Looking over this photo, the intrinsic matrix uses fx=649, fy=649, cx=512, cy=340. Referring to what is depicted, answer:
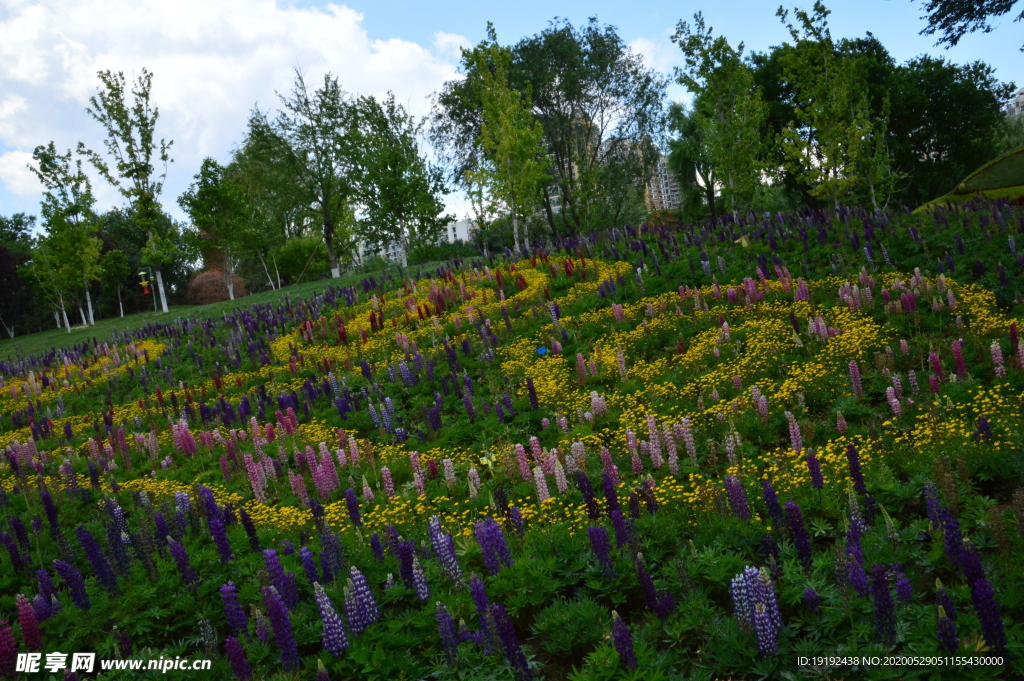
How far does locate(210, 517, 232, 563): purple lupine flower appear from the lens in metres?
5.96

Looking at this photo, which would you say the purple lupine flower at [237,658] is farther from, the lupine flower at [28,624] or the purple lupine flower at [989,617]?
the purple lupine flower at [989,617]

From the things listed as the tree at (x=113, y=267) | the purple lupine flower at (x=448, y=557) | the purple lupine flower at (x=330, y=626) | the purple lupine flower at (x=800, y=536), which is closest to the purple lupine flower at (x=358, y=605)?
the purple lupine flower at (x=330, y=626)

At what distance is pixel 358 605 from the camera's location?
4.79 metres

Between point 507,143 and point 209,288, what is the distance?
1523 inches

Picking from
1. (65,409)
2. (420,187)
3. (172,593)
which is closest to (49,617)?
(172,593)

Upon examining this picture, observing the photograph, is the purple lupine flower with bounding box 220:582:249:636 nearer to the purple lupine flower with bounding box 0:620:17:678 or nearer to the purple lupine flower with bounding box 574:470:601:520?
the purple lupine flower with bounding box 0:620:17:678

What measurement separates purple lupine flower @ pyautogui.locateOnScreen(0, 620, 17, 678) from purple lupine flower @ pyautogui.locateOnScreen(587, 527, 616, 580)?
4337 mm

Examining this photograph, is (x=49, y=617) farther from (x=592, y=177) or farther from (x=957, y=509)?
(x=592, y=177)

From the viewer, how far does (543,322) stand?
12492 mm

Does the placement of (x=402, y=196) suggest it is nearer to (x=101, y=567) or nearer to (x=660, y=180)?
(x=101, y=567)

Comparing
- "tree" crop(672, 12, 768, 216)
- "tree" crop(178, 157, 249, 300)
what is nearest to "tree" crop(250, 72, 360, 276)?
"tree" crop(178, 157, 249, 300)

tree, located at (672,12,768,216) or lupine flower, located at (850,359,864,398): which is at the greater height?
tree, located at (672,12,768,216)

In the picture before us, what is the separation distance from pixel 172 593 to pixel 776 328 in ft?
26.9

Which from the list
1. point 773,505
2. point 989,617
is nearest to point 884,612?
point 989,617
